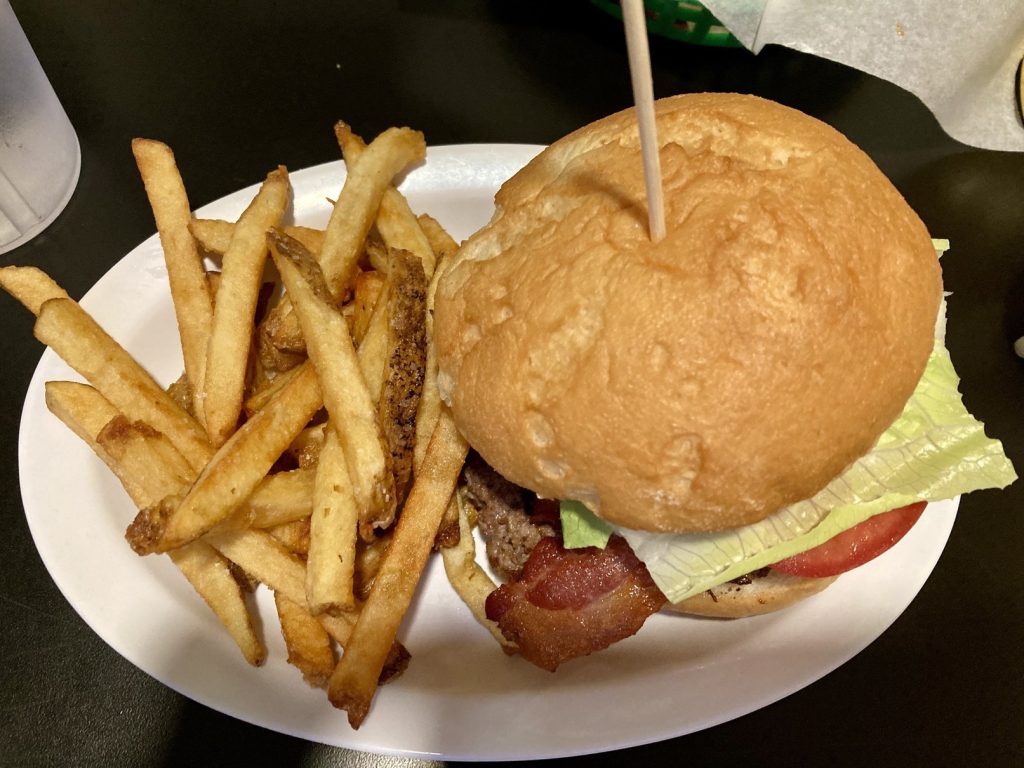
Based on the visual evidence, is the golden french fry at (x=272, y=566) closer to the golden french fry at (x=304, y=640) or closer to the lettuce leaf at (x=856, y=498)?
the golden french fry at (x=304, y=640)

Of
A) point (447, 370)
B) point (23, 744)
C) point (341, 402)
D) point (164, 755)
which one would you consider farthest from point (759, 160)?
point (23, 744)

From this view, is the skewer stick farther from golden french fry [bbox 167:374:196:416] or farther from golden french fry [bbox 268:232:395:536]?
golden french fry [bbox 167:374:196:416]

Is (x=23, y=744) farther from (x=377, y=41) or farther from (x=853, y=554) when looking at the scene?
(x=377, y=41)

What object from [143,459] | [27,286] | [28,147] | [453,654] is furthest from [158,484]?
[28,147]

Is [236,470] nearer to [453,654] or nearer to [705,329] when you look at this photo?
[453,654]

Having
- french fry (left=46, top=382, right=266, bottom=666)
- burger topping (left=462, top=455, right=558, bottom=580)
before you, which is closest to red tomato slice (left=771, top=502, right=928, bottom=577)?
burger topping (left=462, top=455, right=558, bottom=580)
